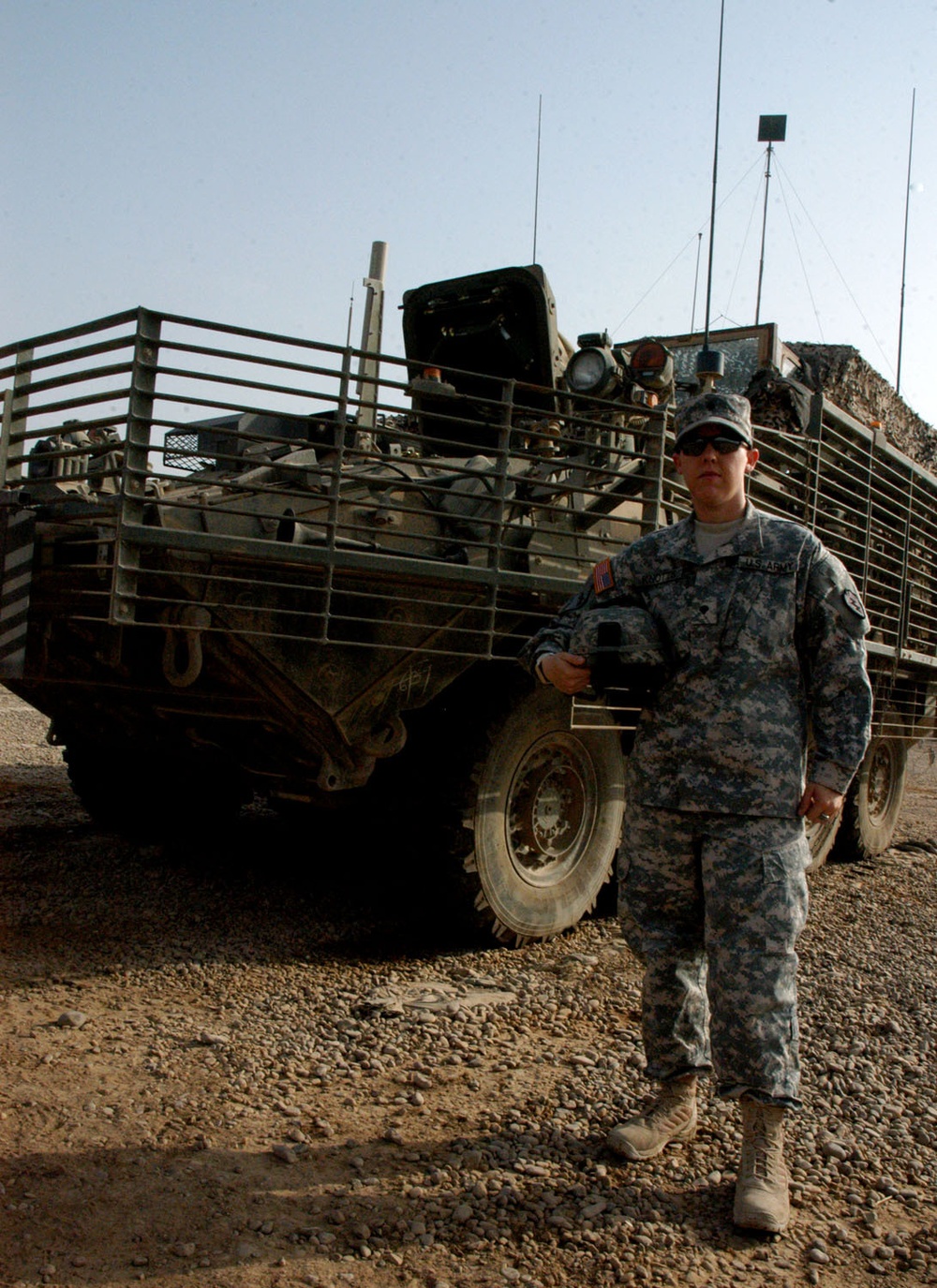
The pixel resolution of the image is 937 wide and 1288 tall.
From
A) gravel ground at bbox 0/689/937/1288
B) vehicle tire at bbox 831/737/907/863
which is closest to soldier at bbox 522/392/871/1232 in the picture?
gravel ground at bbox 0/689/937/1288

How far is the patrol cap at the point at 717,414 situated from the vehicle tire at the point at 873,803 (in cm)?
398

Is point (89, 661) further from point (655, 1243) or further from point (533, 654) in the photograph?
point (655, 1243)

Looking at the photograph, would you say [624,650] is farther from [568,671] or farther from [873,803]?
[873,803]

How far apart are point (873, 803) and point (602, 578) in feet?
14.8

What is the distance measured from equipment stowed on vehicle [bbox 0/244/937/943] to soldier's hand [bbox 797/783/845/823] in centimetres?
40

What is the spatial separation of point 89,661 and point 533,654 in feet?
5.97

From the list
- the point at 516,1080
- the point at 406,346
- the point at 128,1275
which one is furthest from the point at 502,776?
the point at 406,346

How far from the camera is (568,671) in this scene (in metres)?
2.57

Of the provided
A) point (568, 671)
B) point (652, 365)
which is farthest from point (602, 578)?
point (652, 365)

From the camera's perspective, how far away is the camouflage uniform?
2.38 m

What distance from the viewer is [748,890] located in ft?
7.82

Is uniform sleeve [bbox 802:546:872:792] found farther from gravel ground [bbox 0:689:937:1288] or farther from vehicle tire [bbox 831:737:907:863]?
vehicle tire [bbox 831:737:907:863]

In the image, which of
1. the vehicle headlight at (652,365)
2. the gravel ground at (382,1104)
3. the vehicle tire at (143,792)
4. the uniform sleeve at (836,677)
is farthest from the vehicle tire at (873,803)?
the uniform sleeve at (836,677)

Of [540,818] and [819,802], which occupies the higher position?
[819,802]
